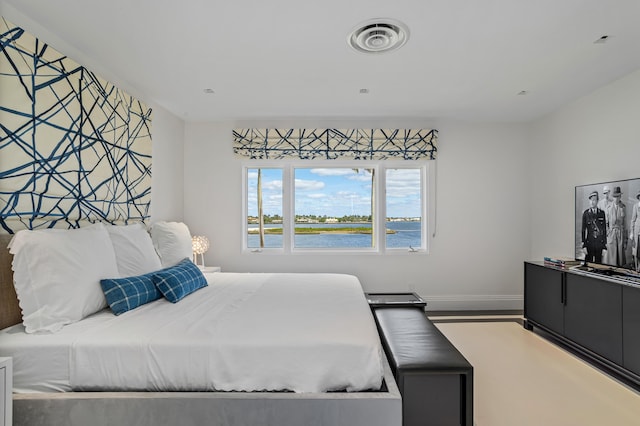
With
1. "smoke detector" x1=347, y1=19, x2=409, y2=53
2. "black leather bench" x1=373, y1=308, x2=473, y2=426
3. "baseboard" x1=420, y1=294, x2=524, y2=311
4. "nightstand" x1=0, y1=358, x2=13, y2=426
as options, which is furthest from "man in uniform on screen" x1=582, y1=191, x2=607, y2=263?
A: "nightstand" x1=0, y1=358, x2=13, y2=426

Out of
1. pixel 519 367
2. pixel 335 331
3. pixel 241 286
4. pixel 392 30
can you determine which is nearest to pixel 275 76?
pixel 392 30

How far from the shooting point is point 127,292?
2.15 meters

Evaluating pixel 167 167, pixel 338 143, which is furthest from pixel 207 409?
pixel 338 143

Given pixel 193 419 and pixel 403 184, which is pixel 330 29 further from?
pixel 403 184

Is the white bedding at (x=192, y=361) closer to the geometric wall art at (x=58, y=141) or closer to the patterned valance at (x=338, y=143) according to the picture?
the geometric wall art at (x=58, y=141)

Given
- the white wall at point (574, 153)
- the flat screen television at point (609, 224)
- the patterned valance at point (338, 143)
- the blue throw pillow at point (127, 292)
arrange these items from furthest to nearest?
the patterned valance at point (338, 143)
the white wall at point (574, 153)
the flat screen television at point (609, 224)
the blue throw pillow at point (127, 292)

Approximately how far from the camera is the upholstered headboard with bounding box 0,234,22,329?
182 centimetres

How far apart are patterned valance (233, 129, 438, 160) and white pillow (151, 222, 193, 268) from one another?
4.80 feet

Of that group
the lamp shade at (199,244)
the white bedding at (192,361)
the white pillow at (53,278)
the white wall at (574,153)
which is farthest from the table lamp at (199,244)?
the white wall at (574,153)

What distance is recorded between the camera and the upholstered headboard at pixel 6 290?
5.97 ft

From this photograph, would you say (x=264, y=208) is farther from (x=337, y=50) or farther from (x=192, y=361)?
(x=192, y=361)

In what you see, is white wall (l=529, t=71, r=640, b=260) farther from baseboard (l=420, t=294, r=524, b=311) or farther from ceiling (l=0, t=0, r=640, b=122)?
baseboard (l=420, t=294, r=524, b=311)

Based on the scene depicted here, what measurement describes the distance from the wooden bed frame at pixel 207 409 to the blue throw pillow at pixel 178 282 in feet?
2.80

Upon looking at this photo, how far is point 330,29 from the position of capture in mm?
2160
